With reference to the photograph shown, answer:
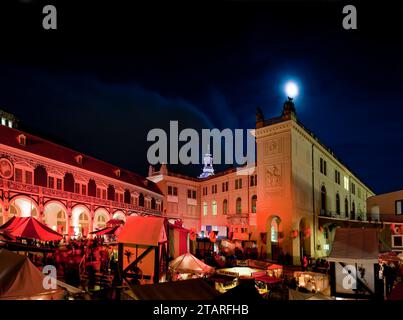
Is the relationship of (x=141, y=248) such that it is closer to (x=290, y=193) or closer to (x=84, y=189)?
(x=290, y=193)

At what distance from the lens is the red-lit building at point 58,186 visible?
26406 millimetres

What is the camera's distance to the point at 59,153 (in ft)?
106

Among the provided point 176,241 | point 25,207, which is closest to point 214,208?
point 25,207

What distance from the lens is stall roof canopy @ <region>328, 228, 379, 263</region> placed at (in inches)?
410

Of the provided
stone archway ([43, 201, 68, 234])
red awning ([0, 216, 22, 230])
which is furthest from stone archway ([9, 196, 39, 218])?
red awning ([0, 216, 22, 230])

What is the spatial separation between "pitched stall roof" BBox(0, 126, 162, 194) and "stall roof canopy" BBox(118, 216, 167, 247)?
18.2 metres

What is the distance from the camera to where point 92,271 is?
15.5m

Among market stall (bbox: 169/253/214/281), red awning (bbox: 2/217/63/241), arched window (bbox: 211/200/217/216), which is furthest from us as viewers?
arched window (bbox: 211/200/217/216)

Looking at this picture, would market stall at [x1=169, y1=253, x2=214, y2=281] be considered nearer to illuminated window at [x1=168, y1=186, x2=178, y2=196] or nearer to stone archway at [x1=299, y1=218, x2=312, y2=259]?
stone archway at [x1=299, y1=218, x2=312, y2=259]

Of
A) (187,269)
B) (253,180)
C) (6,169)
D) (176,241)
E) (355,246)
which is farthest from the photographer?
(253,180)

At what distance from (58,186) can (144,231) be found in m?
21.4

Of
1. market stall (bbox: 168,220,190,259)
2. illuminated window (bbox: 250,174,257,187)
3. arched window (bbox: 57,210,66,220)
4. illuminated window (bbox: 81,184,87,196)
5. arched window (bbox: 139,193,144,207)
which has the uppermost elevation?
illuminated window (bbox: 250,174,257,187)
